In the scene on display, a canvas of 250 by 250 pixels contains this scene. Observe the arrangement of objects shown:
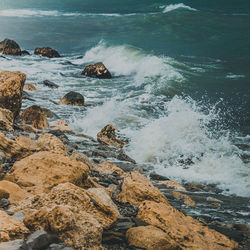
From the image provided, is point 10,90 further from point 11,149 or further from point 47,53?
point 47,53

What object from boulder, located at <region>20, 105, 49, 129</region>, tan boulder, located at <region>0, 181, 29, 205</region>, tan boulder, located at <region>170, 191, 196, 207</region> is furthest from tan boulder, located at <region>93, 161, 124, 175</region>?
boulder, located at <region>20, 105, 49, 129</region>

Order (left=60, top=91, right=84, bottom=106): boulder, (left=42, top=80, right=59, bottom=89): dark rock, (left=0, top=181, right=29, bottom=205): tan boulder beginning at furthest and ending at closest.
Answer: (left=42, top=80, right=59, bottom=89): dark rock
(left=60, top=91, right=84, bottom=106): boulder
(left=0, top=181, right=29, bottom=205): tan boulder

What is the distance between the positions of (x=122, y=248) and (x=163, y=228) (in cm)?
53

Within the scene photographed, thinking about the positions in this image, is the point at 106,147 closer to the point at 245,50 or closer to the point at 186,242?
the point at 186,242

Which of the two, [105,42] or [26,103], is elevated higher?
[105,42]

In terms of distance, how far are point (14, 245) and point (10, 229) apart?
180mm

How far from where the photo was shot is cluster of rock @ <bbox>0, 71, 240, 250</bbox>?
2527 mm

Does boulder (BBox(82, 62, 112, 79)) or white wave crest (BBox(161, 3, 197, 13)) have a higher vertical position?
white wave crest (BBox(161, 3, 197, 13))

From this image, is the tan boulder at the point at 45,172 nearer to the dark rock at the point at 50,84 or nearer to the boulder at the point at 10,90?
the boulder at the point at 10,90

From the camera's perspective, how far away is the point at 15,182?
3615mm

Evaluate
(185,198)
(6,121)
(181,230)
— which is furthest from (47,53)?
(181,230)

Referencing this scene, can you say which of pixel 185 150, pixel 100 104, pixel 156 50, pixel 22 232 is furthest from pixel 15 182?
pixel 156 50

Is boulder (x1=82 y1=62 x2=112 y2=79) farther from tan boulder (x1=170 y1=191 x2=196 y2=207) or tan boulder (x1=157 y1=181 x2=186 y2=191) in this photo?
tan boulder (x1=170 y1=191 x2=196 y2=207)

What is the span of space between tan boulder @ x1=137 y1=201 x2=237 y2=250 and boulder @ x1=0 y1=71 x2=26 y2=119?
14.3ft
